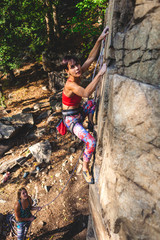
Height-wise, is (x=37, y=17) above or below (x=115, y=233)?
above

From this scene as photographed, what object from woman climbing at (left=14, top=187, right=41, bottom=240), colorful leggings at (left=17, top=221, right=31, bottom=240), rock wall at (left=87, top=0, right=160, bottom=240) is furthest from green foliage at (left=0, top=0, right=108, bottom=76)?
colorful leggings at (left=17, top=221, right=31, bottom=240)

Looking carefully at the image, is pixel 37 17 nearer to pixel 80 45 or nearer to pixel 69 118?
pixel 80 45

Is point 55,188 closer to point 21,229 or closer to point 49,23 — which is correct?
point 21,229

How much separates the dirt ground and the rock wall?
10.4 feet

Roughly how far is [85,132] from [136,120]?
178 centimetres

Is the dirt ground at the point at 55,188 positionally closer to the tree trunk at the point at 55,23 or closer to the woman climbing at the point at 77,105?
the woman climbing at the point at 77,105

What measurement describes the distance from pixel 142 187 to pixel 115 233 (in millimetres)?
924

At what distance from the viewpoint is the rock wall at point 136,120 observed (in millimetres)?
1212

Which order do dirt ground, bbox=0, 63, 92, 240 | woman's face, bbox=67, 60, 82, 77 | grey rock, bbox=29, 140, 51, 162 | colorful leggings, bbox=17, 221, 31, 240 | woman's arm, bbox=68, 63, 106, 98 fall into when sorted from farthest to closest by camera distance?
grey rock, bbox=29, 140, 51, 162, dirt ground, bbox=0, 63, 92, 240, colorful leggings, bbox=17, 221, 31, 240, woman's face, bbox=67, 60, 82, 77, woman's arm, bbox=68, 63, 106, 98

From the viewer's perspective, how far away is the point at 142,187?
4.69 ft

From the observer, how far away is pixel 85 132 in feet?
10.1

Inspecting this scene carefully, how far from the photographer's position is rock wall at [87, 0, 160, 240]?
3.98 feet

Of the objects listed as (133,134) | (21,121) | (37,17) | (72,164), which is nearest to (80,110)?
(133,134)

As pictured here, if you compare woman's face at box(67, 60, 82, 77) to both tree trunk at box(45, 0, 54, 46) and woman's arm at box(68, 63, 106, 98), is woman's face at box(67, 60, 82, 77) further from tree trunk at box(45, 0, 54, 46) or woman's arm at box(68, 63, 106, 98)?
tree trunk at box(45, 0, 54, 46)
